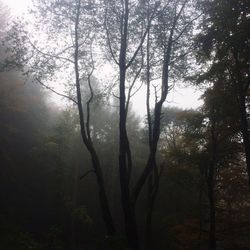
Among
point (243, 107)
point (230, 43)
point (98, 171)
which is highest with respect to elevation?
point (230, 43)

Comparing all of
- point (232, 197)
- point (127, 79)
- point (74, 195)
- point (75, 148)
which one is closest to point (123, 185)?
point (127, 79)

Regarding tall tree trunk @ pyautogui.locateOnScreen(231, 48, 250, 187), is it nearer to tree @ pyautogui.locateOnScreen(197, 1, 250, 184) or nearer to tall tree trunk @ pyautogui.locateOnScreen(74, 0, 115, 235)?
tree @ pyautogui.locateOnScreen(197, 1, 250, 184)

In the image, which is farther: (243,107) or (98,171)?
(243,107)

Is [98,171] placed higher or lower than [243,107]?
lower

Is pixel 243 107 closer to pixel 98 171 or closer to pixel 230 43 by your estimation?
pixel 230 43

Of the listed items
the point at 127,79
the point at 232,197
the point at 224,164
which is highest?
the point at 127,79

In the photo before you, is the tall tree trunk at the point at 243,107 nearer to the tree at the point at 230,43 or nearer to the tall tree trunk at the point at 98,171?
the tree at the point at 230,43

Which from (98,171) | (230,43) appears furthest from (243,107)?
(98,171)

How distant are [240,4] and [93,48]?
4730 millimetres

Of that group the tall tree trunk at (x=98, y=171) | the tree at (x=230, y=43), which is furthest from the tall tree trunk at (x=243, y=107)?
the tall tree trunk at (x=98, y=171)

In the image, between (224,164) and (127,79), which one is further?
(224,164)

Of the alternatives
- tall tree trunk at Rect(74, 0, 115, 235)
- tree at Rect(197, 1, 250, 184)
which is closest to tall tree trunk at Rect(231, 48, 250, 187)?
tree at Rect(197, 1, 250, 184)

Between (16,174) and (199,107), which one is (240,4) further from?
(16,174)

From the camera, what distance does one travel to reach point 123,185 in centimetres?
962
